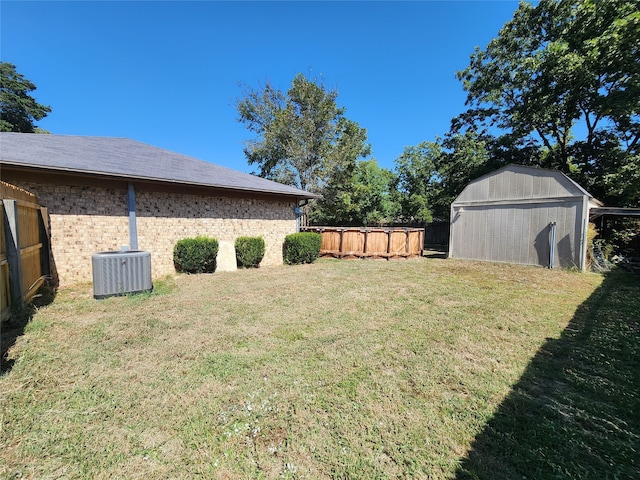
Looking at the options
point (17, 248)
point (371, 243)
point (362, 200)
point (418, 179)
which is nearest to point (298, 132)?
point (362, 200)

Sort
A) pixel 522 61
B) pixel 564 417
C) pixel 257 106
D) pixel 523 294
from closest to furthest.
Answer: pixel 564 417, pixel 523 294, pixel 522 61, pixel 257 106

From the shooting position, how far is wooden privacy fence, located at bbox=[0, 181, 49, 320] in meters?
3.83

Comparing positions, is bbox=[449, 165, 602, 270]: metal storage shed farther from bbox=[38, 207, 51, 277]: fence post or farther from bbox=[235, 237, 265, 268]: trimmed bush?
bbox=[38, 207, 51, 277]: fence post

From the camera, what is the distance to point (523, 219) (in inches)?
419

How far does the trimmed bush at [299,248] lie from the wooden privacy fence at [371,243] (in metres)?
2.00

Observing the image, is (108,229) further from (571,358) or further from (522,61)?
(522,61)

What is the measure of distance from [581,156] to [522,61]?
576cm

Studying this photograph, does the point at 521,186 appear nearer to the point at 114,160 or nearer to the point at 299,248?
the point at 299,248

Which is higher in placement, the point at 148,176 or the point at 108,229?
the point at 148,176

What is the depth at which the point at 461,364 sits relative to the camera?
10.1ft

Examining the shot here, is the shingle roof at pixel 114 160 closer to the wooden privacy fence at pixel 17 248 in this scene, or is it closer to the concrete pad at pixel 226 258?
the wooden privacy fence at pixel 17 248

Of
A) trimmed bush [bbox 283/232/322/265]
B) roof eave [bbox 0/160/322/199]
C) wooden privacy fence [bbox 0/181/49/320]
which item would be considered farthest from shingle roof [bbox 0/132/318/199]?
trimmed bush [bbox 283/232/322/265]

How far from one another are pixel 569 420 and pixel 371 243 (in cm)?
1019

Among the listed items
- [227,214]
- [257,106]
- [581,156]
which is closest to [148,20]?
[227,214]
